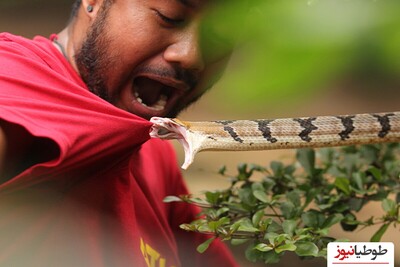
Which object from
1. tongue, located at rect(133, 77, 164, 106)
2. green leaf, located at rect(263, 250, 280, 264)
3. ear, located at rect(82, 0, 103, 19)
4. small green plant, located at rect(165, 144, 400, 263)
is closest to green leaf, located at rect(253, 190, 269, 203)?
small green plant, located at rect(165, 144, 400, 263)

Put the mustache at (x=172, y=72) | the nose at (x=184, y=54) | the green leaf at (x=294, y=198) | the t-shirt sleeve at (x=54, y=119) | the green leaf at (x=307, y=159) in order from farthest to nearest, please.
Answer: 1. the green leaf at (x=307, y=159)
2. the green leaf at (x=294, y=198)
3. the mustache at (x=172, y=72)
4. the nose at (x=184, y=54)
5. the t-shirt sleeve at (x=54, y=119)

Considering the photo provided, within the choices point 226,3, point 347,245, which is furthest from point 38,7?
point 347,245

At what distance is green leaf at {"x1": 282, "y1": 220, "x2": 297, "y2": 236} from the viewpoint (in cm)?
84

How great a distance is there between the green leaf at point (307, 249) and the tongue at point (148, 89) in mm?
340

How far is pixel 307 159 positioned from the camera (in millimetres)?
1146

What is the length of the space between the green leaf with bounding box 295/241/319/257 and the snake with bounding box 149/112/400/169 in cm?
20

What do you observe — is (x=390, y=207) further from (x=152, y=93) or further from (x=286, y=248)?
(x=152, y=93)

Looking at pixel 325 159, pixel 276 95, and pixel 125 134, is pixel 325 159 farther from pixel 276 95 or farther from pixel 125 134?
pixel 276 95

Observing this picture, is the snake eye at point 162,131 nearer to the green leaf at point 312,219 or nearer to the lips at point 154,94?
the lips at point 154,94

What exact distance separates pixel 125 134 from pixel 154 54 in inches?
6.4

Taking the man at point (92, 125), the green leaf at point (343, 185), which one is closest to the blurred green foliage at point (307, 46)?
the man at point (92, 125)

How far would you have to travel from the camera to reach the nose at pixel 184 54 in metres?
0.77

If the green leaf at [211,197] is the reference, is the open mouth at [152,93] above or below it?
above

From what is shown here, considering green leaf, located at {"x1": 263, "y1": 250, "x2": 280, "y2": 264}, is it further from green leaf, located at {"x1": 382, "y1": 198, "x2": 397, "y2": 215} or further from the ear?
the ear
